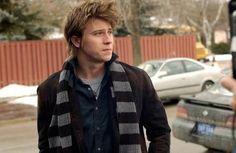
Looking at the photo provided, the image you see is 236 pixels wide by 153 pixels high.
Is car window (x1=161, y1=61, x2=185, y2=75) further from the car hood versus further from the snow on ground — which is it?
the car hood

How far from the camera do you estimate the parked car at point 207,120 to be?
723 centimetres

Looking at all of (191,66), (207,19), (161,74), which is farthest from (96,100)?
(207,19)

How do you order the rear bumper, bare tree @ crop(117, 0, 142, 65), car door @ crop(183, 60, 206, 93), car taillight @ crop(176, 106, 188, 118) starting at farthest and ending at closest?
bare tree @ crop(117, 0, 142, 65)
car door @ crop(183, 60, 206, 93)
car taillight @ crop(176, 106, 188, 118)
the rear bumper

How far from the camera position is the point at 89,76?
2.82 meters

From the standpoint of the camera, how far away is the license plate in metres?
7.46

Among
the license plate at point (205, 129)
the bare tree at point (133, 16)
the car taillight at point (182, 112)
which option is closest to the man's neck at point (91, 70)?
the license plate at point (205, 129)

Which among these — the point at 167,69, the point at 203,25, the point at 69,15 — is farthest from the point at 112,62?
the point at 203,25

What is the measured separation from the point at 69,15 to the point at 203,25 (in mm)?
54093

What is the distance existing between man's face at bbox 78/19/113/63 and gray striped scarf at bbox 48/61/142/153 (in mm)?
80

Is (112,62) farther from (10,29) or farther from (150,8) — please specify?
(150,8)

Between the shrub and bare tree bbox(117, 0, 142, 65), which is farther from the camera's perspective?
the shrub

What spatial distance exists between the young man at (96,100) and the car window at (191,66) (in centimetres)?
1370

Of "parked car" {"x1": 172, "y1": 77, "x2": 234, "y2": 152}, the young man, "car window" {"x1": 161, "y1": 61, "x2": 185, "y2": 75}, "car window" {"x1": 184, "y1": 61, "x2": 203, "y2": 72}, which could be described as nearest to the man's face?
the young man

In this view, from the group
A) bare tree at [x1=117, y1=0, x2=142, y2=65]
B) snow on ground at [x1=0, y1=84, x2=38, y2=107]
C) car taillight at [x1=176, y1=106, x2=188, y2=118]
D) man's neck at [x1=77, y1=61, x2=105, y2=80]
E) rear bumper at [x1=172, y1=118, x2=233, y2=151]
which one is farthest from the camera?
bare tree at [x1=117, y1=0, x2=142, y2=65]
